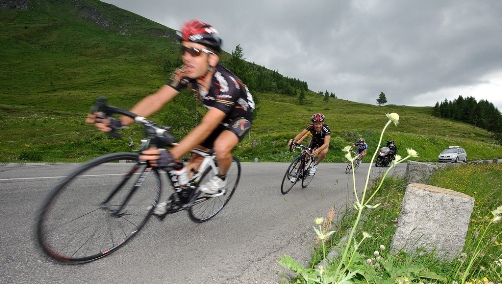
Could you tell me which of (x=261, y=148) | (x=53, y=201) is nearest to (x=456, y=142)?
(x=261, y=148)

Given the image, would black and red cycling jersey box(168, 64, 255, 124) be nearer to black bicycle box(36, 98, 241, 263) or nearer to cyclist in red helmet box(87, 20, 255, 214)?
cyclist in red helmet box(87, 20, 255, 214)

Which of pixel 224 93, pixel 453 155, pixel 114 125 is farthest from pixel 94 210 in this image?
pixel 453 155

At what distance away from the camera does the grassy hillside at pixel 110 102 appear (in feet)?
102

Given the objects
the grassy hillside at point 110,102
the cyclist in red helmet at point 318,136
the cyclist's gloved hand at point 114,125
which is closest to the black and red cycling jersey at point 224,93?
the cyclist's gloved hand at point 114,125

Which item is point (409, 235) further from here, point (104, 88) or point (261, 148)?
point (104, 88)

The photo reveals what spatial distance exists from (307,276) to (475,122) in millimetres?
155650

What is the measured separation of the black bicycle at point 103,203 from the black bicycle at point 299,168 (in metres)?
4.40

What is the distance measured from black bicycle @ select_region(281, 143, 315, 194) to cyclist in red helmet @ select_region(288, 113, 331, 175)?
15 centimetres

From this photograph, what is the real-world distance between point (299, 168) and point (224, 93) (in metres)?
5.21

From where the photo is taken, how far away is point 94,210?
323 cm

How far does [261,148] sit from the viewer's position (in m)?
26.1

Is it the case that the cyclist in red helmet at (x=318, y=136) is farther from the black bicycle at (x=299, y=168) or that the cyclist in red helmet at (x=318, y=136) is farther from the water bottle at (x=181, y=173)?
the water bottle at (x=181, y=173)

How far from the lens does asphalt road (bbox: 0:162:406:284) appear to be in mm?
2814

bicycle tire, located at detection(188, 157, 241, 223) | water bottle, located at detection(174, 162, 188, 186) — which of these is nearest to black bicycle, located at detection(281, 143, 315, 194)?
bicycle tire, located at detection(188, 157, 241, 223)
